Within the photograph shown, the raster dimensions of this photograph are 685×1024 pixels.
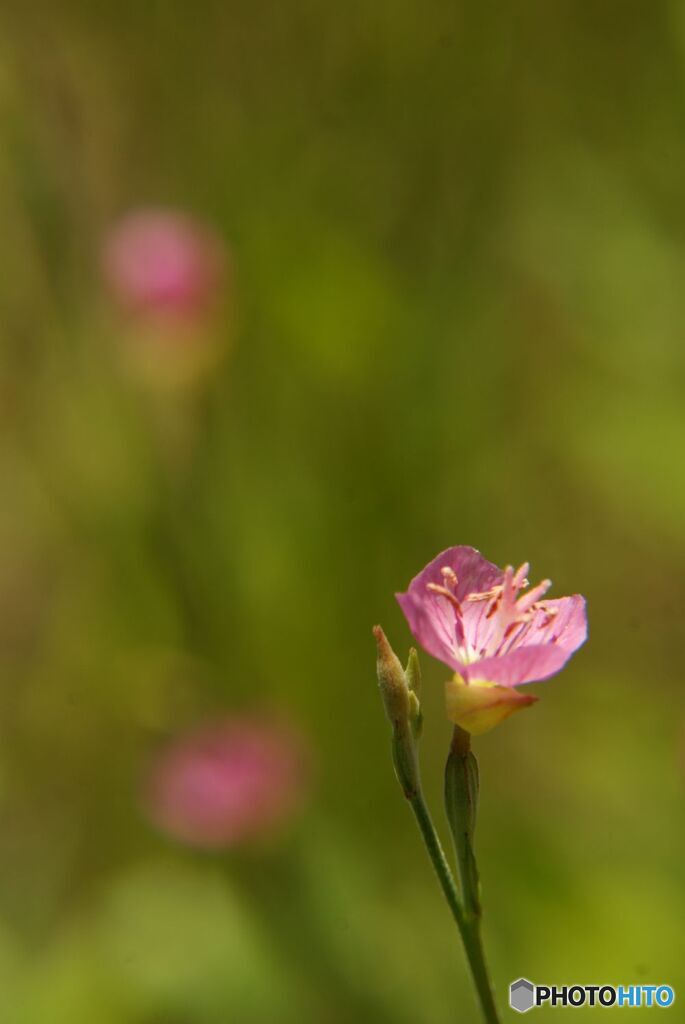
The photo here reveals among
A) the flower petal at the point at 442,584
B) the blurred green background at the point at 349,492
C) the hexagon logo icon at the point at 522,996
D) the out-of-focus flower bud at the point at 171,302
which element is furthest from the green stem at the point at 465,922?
the out-of-focus flower bud at the point at 171,302

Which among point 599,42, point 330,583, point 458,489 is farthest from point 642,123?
point 330,583

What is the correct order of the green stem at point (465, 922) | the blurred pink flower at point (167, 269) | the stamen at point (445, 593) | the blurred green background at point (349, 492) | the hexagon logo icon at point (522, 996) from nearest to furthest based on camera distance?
the green stem at point (465, 922) < the stamen at point (445, 593) < the hexagon logo icon at point (522, 996) < the blurred green background at point (349, 492) < the blurred pink flower at point (167, 269)

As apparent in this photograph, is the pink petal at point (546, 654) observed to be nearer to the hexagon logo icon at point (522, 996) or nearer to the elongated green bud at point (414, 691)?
the elongated green bud at point (414, 691)

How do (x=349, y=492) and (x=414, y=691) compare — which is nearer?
(x=414, y=691)

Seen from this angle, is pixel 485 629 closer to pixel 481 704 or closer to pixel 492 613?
pixel 492 613

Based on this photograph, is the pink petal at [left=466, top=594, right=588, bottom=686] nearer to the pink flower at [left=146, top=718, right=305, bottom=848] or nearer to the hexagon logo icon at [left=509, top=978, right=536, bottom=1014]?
the hexagon logo icon at [left=509, top=978, right=536, bottom=1014]

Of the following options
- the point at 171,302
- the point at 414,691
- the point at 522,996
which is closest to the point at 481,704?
the point at 414,691
